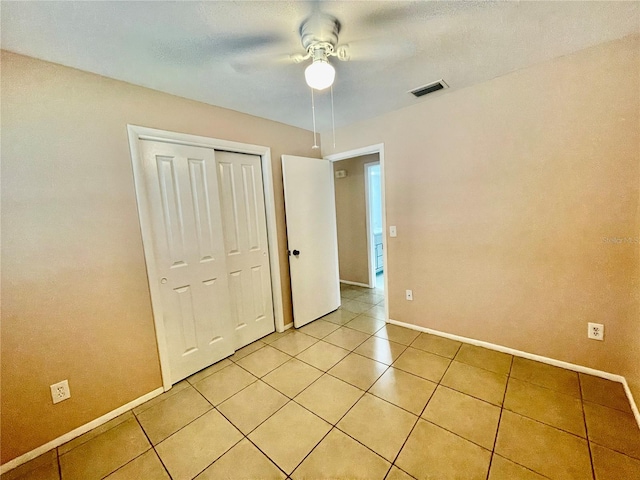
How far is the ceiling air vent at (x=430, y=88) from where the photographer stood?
2.03m

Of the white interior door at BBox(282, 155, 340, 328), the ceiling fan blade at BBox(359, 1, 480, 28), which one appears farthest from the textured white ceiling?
the white interior door at BBox(282, 155, 340, 328)

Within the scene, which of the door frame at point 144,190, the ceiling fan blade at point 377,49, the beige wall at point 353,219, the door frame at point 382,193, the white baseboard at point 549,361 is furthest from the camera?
the beige wall at point 353,219

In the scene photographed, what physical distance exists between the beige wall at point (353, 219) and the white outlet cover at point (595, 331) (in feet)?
8.93

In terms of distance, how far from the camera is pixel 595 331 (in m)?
1.82

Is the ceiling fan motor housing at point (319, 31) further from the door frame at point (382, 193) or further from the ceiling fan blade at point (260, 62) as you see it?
the door frame at point (382, 193)

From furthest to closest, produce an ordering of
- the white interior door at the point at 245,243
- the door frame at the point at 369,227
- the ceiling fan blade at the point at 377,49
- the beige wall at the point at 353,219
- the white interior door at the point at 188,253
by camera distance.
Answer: the beige wall at the point at 353,219, the door frame at the point at 369,227, the white interior door at the point at 245,243, the white interior door at the point at 188,253, the ceiling fan blade at the point at 377,49

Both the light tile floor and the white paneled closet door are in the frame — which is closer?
the light tile floor

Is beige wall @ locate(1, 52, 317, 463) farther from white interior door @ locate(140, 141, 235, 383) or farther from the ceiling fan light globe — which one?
the ceiling fan light globe

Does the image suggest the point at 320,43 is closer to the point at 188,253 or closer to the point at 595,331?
the point at 188,253

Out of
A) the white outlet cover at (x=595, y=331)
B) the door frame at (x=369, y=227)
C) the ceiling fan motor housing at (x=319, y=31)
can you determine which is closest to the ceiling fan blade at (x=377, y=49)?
the ceiling fan motor housing at (x=319, y=31)

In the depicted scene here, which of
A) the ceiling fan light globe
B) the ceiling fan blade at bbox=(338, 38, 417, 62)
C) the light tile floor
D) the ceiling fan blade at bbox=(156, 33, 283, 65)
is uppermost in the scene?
the ceiling fan blade at bbox=(156, 33, 283, 65)

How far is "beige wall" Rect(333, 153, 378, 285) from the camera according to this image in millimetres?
4195

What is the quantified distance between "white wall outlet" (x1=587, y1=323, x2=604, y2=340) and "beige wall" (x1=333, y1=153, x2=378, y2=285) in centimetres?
272

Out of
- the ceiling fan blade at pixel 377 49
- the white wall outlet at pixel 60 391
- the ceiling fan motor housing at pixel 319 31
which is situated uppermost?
the ceiling fan blade at pixel 377 49
